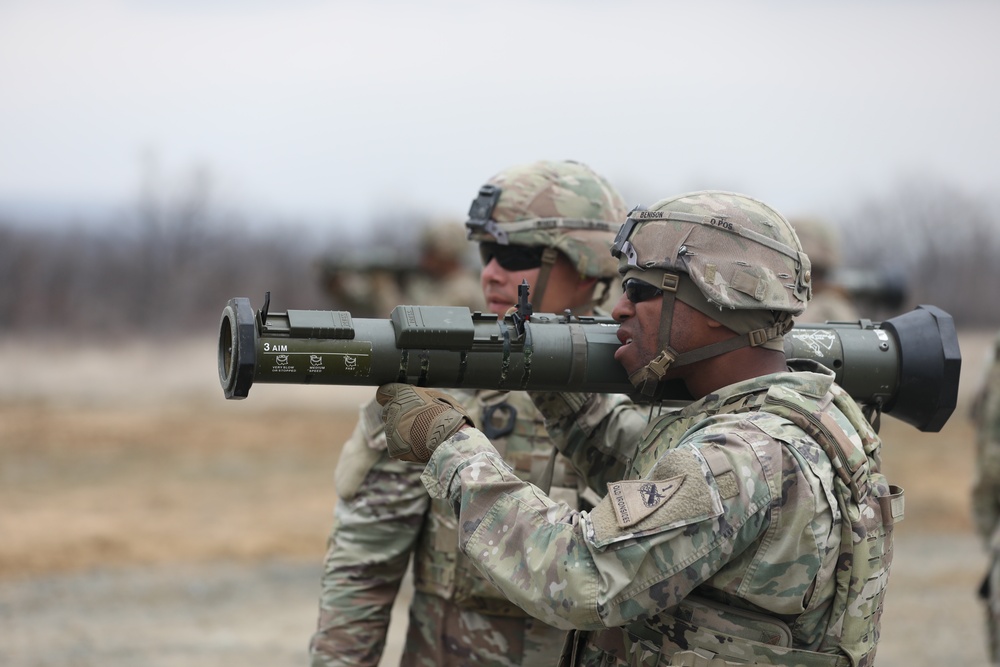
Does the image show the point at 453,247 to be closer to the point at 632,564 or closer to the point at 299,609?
the point at 299,609

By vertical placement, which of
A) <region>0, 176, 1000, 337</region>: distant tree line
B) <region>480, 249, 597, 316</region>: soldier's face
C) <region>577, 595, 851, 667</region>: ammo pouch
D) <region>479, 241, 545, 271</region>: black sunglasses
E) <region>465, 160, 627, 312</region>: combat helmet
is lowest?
<region>0, 176, 1000, 337</region>: distant tree line

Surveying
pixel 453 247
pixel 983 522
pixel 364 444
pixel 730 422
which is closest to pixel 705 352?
pixel 730 422

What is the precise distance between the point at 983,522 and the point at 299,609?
5526 millimetres

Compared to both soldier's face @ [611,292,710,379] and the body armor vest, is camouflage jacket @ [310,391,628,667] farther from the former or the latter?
the body armor vest

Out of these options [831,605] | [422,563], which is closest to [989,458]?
[422,563]

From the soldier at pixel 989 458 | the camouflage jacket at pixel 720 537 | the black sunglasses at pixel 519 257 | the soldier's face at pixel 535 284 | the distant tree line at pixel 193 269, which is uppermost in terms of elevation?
the black sunglasses at pixel 519 257

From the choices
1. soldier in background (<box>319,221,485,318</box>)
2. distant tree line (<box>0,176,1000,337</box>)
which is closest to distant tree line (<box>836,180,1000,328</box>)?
distant tree line (<box>0,176,1000,337</box>)

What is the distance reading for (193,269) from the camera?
33156mm

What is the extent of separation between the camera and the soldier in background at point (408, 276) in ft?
43.7

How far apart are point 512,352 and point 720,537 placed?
74 centimetres

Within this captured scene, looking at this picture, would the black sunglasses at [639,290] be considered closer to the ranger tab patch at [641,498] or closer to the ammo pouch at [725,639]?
the ranger tab patch at [641,498]

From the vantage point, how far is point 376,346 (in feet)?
9.75

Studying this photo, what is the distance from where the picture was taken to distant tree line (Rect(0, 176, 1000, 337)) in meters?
29.5

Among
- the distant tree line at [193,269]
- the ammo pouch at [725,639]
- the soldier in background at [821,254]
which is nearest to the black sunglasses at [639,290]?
the ammo pouch at [725,639]
